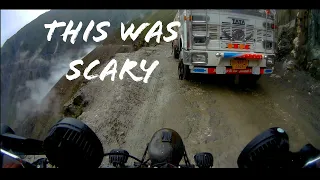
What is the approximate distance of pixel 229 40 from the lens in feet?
16.4

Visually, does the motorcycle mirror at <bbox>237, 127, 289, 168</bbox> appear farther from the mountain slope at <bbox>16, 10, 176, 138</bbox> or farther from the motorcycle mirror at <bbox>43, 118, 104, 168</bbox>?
the mountain slope at <bbox>16, 10, 176, 138</bbox>

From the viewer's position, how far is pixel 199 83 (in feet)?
20.3

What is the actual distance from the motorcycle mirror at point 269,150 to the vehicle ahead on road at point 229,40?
351 cm

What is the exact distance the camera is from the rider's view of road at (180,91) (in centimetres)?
255

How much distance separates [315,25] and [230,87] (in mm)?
2461

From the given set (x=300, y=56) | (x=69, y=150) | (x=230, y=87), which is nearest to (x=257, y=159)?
(x=69, y=150)

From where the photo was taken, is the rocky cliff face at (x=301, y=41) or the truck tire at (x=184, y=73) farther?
the rocky cliff face at (x=301, y=41)

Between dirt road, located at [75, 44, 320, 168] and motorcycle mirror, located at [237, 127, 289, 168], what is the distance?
157 centimetres

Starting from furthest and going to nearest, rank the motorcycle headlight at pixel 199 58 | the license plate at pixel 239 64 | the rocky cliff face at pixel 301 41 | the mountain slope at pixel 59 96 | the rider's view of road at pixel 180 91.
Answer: the rocky cliff face at pixel 301 41
the motorcycle headlight at pixel 199 58
the license plate at pixel 239 64
the mountain slope at pixel 59 96
the rider's view of road at pixel 180 91

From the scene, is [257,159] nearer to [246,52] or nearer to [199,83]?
[246,52]

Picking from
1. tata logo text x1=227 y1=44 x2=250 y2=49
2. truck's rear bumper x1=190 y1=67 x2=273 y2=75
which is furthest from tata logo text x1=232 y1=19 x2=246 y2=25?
truck's rear bumper x1=190 y1=67 x2=273 y2=75

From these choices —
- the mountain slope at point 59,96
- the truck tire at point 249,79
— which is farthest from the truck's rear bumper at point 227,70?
the mountain slope at point 59,96

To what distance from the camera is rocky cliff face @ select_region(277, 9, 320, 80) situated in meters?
6.31

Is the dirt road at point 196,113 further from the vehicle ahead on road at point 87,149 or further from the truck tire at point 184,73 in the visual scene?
the vehicle ahead on road at point 87,149
